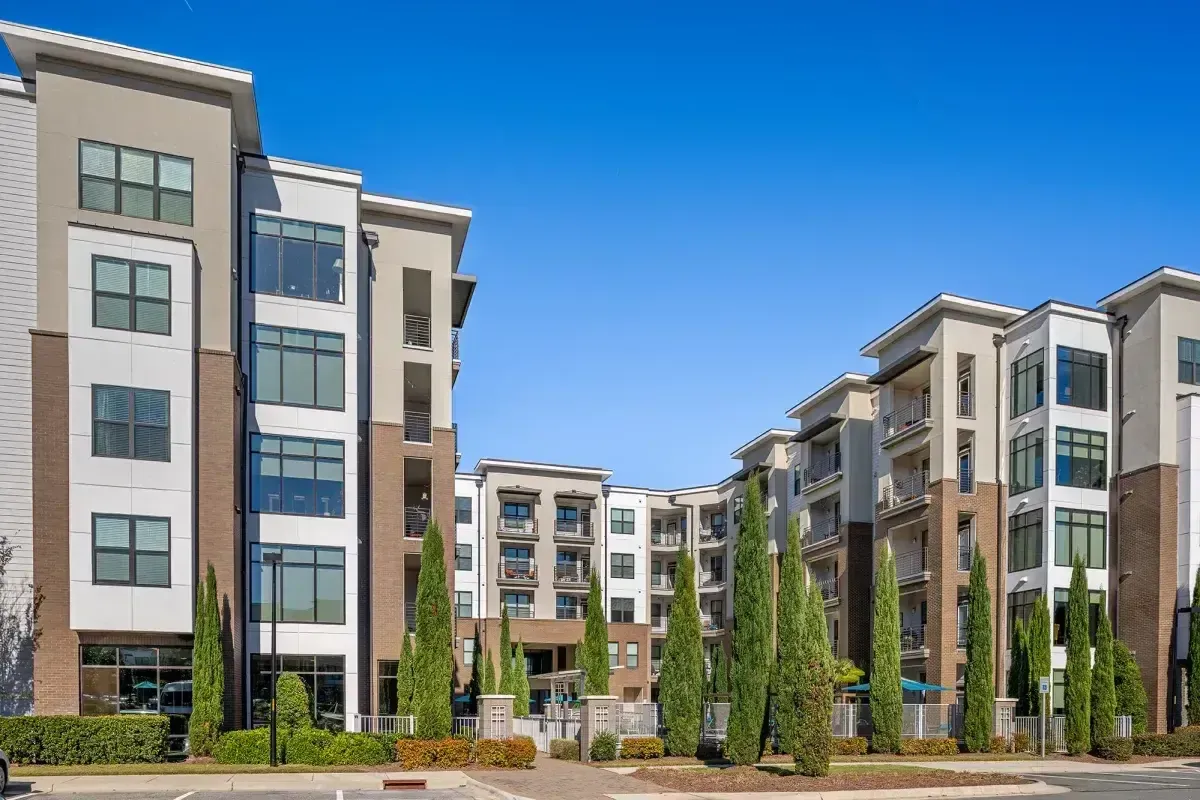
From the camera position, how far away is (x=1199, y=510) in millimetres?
38875

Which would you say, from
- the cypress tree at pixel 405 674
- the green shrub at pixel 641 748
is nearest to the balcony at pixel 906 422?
the green shrub at pixel 641 748

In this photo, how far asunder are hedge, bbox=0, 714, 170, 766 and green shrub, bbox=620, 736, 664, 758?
11.6 meters

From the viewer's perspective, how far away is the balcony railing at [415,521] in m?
38.9

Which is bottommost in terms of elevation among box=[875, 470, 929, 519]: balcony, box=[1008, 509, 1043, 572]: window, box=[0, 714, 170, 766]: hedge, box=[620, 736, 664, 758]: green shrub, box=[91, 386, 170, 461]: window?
box=[620, 736, 664, 758]: green shrub

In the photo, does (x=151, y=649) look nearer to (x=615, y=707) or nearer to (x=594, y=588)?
(x=615, y=707)

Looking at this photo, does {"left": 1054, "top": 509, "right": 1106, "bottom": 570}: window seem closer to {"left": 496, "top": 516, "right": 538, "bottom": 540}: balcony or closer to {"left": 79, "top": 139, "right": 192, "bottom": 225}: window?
{"left": 79, "top": 139, "right": 192, "bottom": 225}: window

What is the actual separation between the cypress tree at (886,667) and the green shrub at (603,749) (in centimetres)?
1036

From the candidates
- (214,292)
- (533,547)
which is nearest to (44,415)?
(214,292)

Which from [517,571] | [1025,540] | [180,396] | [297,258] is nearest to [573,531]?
[517,571]

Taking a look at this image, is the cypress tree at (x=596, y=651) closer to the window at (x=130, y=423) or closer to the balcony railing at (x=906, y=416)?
the balcony railing at (x=906, y=416)

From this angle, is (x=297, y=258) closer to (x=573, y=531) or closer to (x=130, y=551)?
(x=130, y=551)

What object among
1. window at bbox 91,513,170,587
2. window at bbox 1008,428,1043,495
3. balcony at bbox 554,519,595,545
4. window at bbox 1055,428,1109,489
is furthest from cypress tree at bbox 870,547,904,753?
balcony at bbox 554,519,595,545

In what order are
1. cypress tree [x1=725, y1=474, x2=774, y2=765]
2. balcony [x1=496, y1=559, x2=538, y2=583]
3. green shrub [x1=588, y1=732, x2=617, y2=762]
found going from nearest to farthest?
cypress tree [x1=725, y1=474, x2=774, y2=765]
green shrub [x1=588, y1=732, x2=617, y2=762]
balcony [x1=496, y1=559, x2=538, y2=583]

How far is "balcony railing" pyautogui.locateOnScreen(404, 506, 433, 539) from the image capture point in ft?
128
